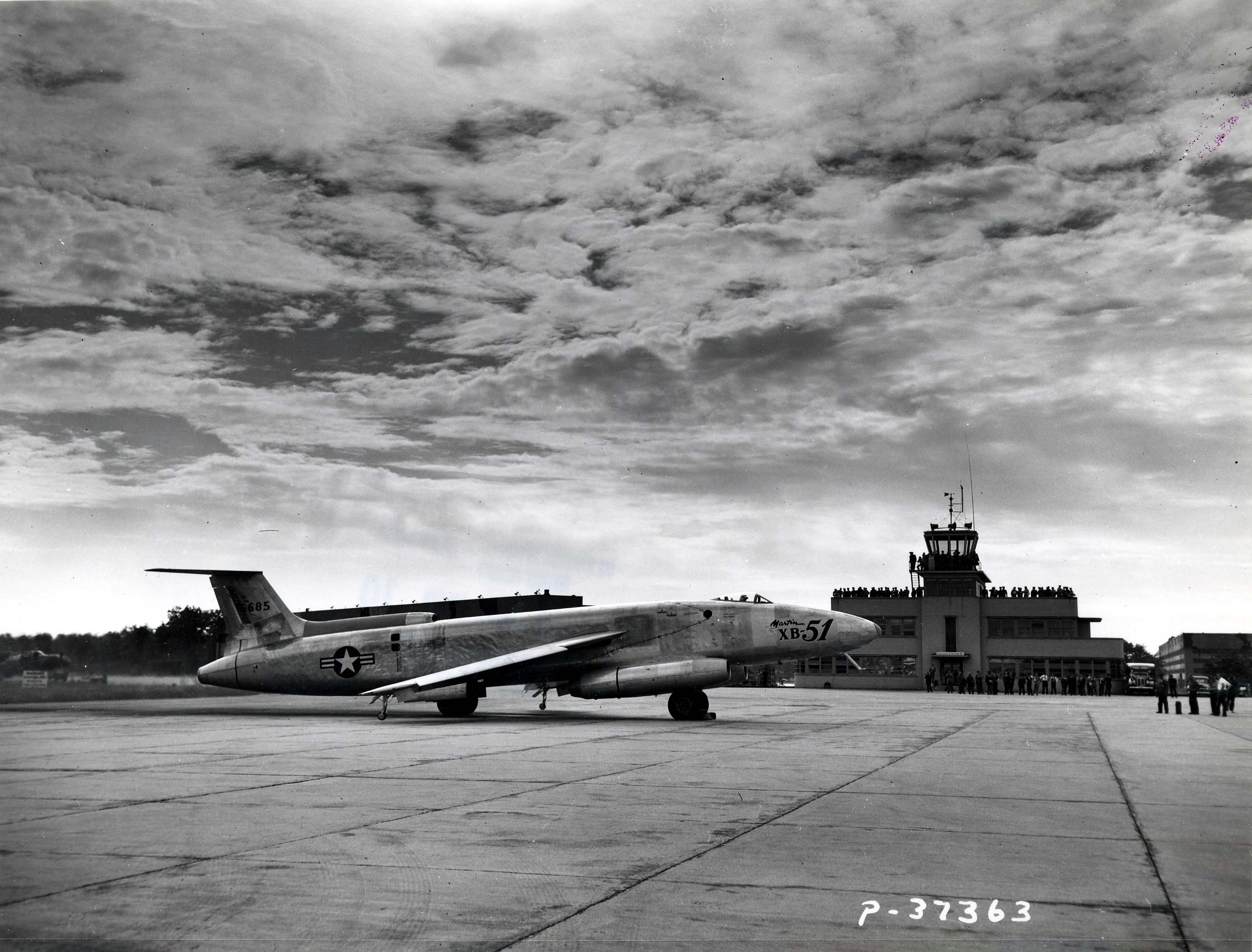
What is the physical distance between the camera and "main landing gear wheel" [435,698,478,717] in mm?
31266

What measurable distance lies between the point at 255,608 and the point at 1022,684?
215 feet

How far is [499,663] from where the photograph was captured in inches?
1129

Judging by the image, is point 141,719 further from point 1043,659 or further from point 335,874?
point 1043,659

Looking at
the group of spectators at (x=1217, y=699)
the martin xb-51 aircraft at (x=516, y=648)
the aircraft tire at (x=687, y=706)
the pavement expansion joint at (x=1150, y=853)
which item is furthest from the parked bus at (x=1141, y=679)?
the pavement expansion joint at (x=1150, y=853)

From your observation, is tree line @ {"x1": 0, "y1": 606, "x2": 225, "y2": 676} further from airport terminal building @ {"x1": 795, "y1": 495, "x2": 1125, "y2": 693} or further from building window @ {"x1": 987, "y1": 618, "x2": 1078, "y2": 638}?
building window @ {"x1": 987, "y1": 618, "x2": 1078, "y2": 638}

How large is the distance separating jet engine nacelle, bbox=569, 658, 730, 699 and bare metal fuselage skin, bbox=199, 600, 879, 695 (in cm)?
103

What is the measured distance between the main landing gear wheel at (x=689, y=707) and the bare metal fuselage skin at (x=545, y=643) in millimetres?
1023

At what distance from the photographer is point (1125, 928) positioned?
611 centimetres

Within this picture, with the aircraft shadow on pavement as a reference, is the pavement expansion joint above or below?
above

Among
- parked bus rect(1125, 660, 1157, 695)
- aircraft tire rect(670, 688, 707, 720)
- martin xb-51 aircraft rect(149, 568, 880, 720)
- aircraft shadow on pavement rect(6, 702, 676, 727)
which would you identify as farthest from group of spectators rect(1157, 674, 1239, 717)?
parked bus rect(1125, 660, 1157, 695)

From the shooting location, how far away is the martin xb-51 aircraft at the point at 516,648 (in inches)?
1096

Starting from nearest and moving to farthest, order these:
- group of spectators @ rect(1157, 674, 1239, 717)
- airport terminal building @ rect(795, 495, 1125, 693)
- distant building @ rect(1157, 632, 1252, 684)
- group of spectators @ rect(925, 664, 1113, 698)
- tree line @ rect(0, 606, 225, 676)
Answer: tree line @ rect(0, 606, 225, 676) → group of spectators @ rect(1157, 674, 1239, 717) → group of spectators @ rect(925, 664, 1113, 698) → airport terminal building @ rect(795, 495, 1125, 693) → distant building @ rect(1157, 632, 1252, 684)

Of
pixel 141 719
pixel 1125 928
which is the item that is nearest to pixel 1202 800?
pixel 1125 928

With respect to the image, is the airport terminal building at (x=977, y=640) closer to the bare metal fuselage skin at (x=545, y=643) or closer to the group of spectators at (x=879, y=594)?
the group of spectators at (x=879, y=594)
